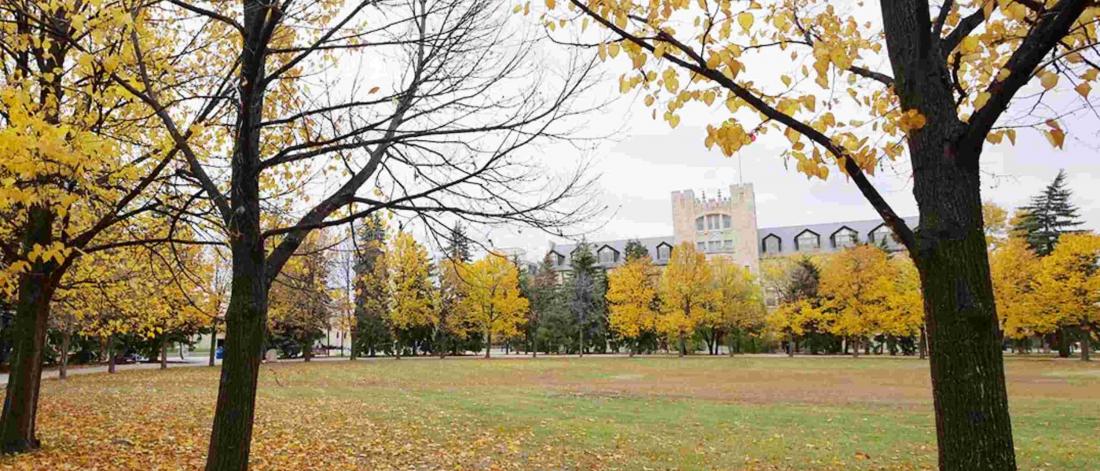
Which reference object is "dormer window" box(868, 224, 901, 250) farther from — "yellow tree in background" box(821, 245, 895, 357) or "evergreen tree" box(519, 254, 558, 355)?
"evergreen tree" box(519, 254, 558, 355)

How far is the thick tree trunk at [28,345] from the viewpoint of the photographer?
7.64 metres

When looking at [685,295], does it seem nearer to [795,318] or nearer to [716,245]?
[795,318]

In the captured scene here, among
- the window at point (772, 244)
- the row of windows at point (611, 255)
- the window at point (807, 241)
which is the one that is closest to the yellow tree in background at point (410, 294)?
the row of windows at point (611, 255)

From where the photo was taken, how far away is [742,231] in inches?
2766

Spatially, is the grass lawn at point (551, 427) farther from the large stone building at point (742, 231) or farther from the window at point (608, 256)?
the window at point (608, 256)

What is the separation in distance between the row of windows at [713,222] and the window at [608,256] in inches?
444

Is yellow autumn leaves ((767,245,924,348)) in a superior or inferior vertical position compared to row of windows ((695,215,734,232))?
inferior

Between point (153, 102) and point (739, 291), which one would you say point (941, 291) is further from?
point (739, 291)

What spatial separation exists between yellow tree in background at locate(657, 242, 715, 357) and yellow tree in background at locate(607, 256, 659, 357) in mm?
1147

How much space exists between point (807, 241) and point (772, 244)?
3793 millimetres

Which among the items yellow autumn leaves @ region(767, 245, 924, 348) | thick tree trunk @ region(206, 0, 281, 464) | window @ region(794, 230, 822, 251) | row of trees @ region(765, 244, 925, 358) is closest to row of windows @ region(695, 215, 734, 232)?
window @ region(794, 230, 822, 251)

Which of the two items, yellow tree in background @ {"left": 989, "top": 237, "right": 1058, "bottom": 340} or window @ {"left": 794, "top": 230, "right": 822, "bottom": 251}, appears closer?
yellow tree in background @ {"left": 989, "top": 237, "right": 1058, "bottom": 340}

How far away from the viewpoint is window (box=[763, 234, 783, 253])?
239 feet

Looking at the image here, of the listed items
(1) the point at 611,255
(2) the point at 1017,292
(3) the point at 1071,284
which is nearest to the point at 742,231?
(1) the point at 611,255
